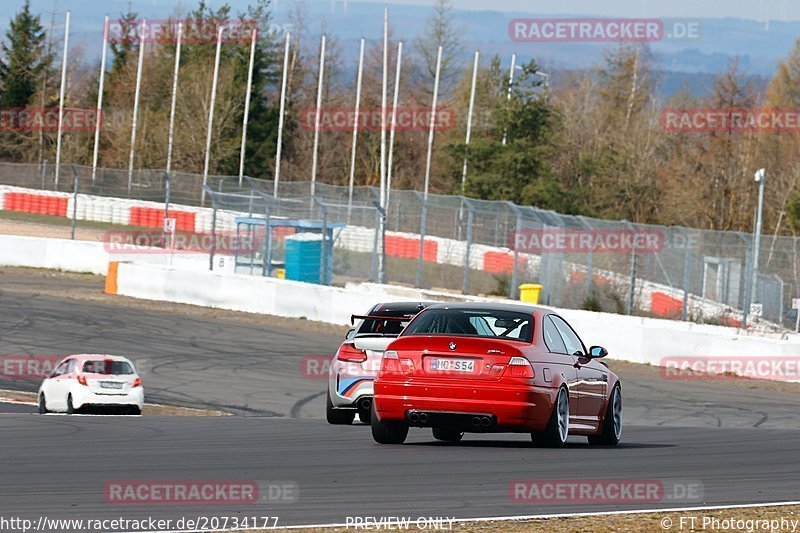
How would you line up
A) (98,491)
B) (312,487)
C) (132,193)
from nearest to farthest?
(98,491)
(312,487)
(132,193)

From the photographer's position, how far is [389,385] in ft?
38.4

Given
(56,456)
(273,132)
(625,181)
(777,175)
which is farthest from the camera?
(273,132)

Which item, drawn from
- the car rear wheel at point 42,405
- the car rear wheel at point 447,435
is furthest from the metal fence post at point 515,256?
the car rear wheel at point 447,435

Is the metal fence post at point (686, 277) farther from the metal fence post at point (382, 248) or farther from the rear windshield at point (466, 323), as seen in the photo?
the rear windshield at point (466, 323)

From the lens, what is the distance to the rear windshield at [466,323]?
11.9 meters

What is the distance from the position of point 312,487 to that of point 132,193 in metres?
43.0

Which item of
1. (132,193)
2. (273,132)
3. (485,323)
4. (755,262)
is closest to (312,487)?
(485,323)

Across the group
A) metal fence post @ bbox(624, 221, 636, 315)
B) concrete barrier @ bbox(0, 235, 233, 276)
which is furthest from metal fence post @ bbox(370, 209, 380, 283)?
concrete barrier @ bbox(0, 235, 233, 276)

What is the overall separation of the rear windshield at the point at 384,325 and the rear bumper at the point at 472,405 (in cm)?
383

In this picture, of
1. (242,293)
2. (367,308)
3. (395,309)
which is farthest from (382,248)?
(395,309)

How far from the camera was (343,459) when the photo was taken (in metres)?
11.0

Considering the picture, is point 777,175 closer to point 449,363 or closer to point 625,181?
point 625,181

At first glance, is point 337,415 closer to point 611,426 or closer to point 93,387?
point 611,426

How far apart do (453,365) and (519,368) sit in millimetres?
557
